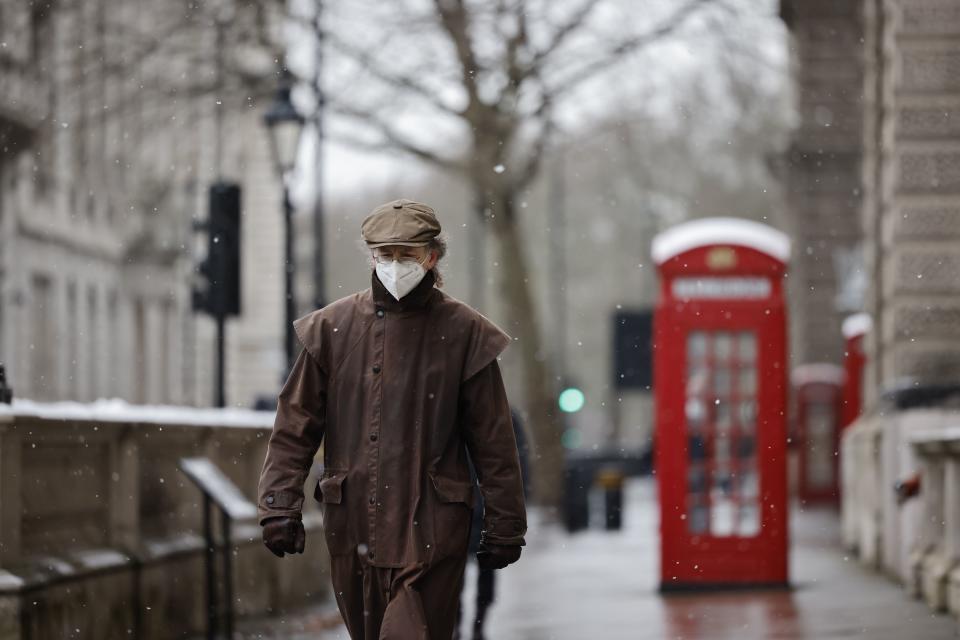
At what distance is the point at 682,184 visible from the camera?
55.3m

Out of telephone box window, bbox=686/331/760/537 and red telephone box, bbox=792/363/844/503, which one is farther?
red telephone box, bbox=792/363/844/503

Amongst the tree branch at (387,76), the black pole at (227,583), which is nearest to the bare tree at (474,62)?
the tree branch at (387,76)

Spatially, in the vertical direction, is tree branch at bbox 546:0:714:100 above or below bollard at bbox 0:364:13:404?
above

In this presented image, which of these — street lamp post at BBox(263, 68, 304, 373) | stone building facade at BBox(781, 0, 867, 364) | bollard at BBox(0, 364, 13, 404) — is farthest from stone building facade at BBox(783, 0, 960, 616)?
stone building facade at BBox(781, 0, 867, 364)

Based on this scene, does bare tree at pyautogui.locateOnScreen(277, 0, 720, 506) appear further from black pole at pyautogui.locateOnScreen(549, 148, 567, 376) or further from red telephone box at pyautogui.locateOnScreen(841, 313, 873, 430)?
black pole at pyautogui.locateOnScreen(549, 148, 567, 376)

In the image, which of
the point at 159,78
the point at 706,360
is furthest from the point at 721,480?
the point at 159,78

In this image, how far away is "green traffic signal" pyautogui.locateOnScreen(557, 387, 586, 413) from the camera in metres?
26.0

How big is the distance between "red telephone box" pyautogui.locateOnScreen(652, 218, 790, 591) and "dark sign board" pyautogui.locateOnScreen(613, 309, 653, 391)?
1423 centimetres

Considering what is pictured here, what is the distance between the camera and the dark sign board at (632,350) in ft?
96.1

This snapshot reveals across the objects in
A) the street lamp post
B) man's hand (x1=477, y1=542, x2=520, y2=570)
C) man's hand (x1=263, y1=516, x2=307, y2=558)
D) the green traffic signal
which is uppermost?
the street lamp post

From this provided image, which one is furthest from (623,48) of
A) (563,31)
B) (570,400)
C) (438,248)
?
(438,248)

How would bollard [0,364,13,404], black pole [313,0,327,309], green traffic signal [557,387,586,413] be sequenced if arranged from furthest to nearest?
green traffic signal [557,387,586,413]
black pole [313,0,327,309]
bollard [0,364,13,404]

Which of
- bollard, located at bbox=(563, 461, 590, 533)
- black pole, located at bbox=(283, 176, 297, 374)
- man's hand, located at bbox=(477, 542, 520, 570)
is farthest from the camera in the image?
bollard, located at bbox=(563, 461, 590, 533)

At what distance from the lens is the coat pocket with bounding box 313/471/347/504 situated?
6137mm
